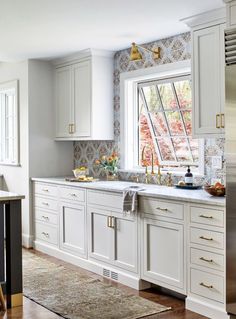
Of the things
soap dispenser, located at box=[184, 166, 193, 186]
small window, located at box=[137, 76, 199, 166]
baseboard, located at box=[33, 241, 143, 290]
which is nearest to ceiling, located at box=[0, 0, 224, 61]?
small window, located at box=[137, 76, 199, 166]

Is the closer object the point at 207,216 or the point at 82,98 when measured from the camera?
the point at 207,216

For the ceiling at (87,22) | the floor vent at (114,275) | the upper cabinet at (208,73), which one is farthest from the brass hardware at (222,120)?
the floor vent at (114,275)

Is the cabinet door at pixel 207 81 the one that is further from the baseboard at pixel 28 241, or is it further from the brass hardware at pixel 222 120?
the baseboard at pixel 28 241

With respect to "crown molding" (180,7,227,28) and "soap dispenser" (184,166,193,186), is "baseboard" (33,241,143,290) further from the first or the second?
"crown molding" (180,7,227,28)

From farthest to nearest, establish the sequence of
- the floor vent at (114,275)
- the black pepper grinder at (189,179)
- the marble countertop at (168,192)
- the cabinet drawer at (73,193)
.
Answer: the cabinet drawer at (73,193) → the floor vent at (114,275) → the black pepper grinder at (189,179) → the marble countertop at (168,192)

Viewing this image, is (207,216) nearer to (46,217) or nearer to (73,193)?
(73,193)

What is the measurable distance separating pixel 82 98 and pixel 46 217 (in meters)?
1.51

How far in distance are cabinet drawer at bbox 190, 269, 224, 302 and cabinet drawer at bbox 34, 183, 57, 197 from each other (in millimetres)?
2360

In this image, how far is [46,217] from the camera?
19.4 feet

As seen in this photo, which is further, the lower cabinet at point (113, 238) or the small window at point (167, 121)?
the small window at point (167, 121)

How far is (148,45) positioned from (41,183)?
213 cm

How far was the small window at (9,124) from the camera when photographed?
255 inches

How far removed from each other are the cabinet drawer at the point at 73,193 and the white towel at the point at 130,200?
858mm

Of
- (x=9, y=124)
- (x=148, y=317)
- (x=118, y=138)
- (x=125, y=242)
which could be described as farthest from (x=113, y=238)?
(x=9, y=124)
